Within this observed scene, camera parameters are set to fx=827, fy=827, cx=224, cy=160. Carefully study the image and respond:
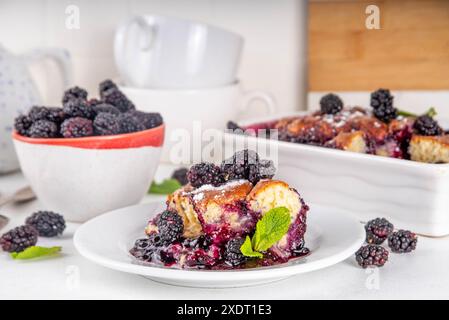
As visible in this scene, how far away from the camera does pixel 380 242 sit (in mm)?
1179

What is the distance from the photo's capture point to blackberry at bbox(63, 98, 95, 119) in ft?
4.21

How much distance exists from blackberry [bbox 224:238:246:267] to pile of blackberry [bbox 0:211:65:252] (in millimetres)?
311

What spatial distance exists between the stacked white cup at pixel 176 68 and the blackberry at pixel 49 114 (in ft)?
1.36

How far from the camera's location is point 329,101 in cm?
144

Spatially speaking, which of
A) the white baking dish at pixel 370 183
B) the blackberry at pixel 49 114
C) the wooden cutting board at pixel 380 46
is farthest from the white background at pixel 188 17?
the blackberry at pixel 49 114

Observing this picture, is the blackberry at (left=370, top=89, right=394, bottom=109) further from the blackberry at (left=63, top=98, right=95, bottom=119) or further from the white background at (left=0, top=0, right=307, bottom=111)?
the white background at (left=0, top=0, right=307, bottom=111)

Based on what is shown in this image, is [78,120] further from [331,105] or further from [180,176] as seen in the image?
[331,105]

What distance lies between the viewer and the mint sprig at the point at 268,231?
1016mm

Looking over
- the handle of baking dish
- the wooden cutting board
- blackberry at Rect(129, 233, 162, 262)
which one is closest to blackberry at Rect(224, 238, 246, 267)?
blackberry at Rect(129, 233, 162, 262)

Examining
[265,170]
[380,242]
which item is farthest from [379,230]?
[265,170]
